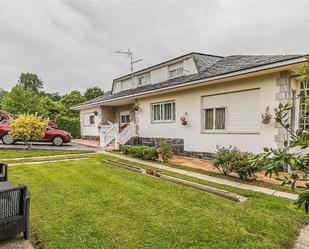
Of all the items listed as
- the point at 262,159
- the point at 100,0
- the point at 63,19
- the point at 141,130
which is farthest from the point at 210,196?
the point at 63,19

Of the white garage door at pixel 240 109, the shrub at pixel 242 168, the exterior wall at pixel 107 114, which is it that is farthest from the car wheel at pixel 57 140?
the shrub at pixel 242 168

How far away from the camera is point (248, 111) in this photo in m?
8.85

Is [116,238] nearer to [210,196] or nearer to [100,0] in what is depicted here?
[210,196]

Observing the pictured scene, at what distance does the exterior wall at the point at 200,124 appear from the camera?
8.17 m

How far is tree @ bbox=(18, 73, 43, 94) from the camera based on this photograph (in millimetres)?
62291

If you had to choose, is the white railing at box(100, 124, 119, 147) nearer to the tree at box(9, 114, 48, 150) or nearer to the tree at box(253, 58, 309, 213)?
the tree at box(9, 114, 48, 150)

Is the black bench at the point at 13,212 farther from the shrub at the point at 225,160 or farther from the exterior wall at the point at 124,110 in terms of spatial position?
the exterior wall at the point at 124,110

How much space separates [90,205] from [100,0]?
1107 cm

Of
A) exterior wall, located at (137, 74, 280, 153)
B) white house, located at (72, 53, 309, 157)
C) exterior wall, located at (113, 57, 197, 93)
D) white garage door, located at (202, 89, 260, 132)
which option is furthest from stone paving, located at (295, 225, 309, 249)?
exterior wall, located at (113, 57, 197, 93)

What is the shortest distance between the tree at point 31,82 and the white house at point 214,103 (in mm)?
57092

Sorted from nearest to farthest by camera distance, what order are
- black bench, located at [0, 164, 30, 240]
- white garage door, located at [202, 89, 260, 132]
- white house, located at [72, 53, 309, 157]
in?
1. black bench, located at [0, 164, 30, 240]
2. white house, located at [72, 53, 309, 157]
3. white garage door, located at [202, 89, 260, 132]

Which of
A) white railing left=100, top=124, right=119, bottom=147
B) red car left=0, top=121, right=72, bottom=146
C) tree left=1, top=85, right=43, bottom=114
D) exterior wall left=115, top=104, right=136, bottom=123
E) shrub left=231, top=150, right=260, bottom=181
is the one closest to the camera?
shrub left=231, top=150, right=260, bottom=181

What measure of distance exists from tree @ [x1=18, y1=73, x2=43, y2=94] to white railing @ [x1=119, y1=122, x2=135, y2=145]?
57584mm

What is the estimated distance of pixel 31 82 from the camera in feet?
208
